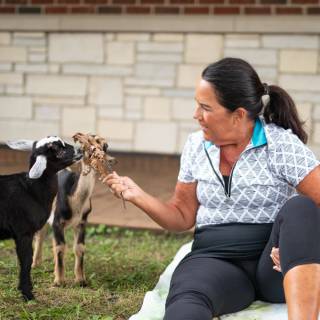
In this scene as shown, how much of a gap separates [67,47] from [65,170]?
513 centimetres

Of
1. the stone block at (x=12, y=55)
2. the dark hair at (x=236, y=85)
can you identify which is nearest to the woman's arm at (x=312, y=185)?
the dark hair at (x=236, y=85)

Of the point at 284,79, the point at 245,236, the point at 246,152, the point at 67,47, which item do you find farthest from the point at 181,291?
the point at 67,47

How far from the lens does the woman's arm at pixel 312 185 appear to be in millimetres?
→ 3246

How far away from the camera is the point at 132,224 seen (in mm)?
6082

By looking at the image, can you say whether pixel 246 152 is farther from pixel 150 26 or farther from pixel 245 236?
pixel 150 26

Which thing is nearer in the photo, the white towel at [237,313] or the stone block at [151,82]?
the white towel at [237,313]

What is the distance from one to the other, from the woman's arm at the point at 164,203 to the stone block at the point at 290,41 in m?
5.35

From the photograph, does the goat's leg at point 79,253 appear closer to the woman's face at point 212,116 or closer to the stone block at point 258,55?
the woman's face at point 212,116

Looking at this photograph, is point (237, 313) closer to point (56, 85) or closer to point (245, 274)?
point (245, 274)

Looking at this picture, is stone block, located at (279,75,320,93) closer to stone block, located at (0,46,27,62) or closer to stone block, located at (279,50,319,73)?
stone block, located at (279,50,319,73)

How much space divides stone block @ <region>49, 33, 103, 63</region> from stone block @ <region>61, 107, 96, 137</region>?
687 millimetres

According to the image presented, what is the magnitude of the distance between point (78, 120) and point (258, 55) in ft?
8.57

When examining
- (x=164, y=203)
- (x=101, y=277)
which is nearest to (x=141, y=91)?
(x=101, y=277)

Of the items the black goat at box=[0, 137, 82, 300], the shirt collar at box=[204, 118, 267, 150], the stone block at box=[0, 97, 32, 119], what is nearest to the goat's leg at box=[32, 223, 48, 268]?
the black goat at box=[0, 137, 82, 300]
